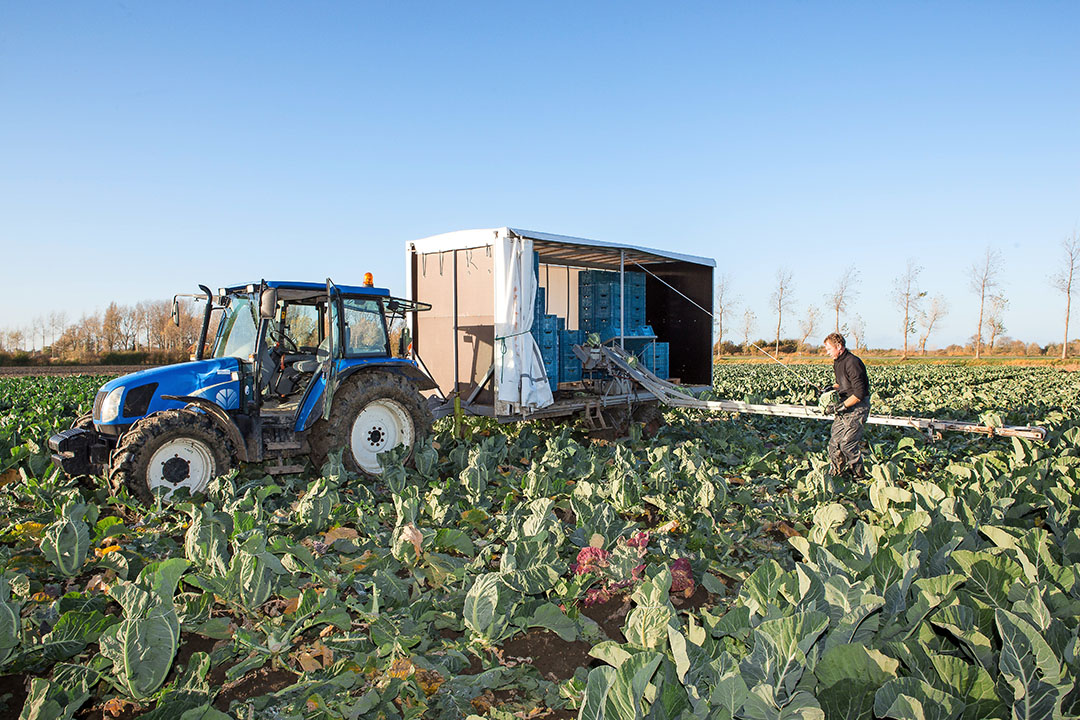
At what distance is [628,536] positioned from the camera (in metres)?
4.57

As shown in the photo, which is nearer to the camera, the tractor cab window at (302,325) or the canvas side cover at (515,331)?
the tractor cab window at (302,325)

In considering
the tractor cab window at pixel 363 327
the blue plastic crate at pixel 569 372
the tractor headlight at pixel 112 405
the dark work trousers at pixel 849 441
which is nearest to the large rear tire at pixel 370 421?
the tractor cab window at pixel 363 327

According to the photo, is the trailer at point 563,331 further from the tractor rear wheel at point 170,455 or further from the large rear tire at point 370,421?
the tractor rear wheel at point 170,455

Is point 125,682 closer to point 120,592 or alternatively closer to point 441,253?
point 120,592

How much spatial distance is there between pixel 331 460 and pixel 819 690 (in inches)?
190

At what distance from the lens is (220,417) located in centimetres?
599

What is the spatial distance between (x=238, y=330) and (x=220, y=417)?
1274 millimetres

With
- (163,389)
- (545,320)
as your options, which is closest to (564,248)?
(545,320)

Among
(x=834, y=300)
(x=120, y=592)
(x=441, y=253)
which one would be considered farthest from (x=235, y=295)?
(x=834, y=300)

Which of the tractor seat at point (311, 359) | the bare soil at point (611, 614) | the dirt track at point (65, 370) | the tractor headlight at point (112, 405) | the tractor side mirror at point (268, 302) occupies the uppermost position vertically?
the tractor side mirror at point (268, 302)

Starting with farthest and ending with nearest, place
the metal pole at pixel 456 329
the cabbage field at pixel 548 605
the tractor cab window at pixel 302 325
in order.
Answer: the metal pole at pixel 456 329 → the tractor cab window at pixel 302 325 → the cabbage field at pixel 548 605

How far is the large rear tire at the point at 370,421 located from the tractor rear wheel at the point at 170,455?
1.03m

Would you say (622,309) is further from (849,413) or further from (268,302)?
(268,302)

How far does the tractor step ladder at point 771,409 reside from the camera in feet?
25.1
